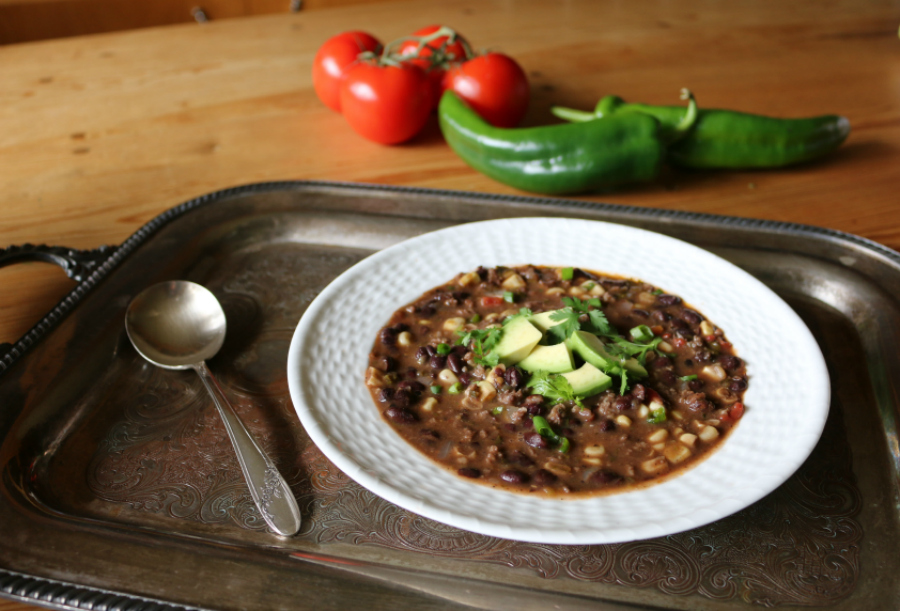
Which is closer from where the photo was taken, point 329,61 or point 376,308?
point 376,308

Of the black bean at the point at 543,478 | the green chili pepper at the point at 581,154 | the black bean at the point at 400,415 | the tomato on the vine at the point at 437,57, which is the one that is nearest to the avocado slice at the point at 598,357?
the black bean at the point at 543,478

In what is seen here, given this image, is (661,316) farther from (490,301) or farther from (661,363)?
(490,301)

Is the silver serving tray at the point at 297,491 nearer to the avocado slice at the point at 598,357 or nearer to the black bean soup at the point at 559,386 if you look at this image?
the black bean soup at the point at 559,386

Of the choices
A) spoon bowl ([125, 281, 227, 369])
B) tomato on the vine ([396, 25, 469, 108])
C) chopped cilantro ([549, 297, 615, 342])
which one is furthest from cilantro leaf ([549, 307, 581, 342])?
tomato on the vine ([396, 25, 469, 108])

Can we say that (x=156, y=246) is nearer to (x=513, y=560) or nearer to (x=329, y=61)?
(x=329, y=61)

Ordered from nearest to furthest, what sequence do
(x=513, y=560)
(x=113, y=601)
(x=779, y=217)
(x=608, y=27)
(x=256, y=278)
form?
(x=113, y=601)
(x=513, y=560)
(x=256, y=278)
(x=779, y=217)
(x=608, y=27)

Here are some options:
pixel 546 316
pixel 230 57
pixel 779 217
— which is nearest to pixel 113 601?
pixel 546 316

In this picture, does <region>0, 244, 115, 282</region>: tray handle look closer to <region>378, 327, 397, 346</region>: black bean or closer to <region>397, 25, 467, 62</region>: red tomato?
<region>378, 327, 397, 346</region>: black bean

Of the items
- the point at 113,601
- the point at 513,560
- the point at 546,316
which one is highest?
the point at 546,316
